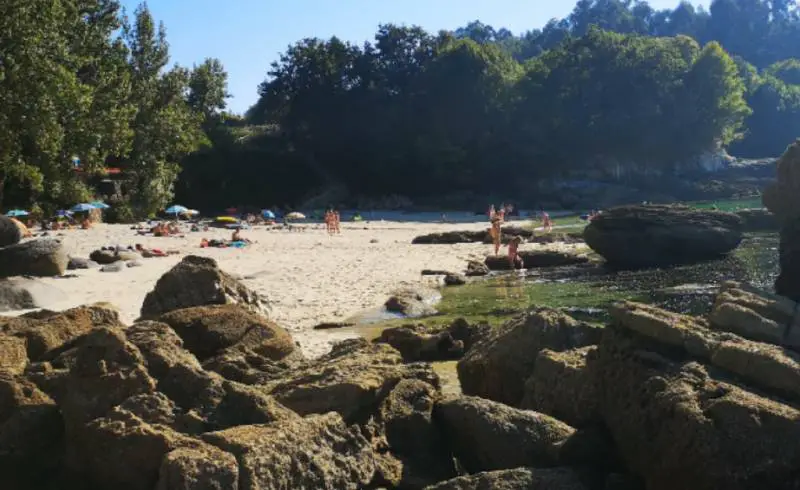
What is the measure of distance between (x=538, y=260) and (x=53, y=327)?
2323 centimetres

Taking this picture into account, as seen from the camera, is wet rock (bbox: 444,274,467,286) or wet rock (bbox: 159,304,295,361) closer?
wet rock (bbox: 159,304,295,361)

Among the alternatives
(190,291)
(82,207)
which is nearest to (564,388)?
(190,291)

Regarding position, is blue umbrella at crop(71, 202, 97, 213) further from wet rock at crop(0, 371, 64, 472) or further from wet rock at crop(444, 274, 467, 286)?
wet rock at crop(0, 371, 64, 472)

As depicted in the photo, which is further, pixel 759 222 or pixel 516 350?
pixel 759 222

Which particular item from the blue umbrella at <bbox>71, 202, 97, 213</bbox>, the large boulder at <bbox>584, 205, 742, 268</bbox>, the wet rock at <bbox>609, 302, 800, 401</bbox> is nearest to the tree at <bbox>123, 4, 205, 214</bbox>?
the blue umbrella at <bbox>71, 202, 97, 213</bbox>

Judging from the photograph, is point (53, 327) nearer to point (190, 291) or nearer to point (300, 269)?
point (190, 291)

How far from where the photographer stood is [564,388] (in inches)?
274

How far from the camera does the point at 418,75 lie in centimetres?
8912

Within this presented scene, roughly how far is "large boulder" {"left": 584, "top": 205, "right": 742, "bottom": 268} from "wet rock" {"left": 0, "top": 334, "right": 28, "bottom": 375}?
2514 centimetres

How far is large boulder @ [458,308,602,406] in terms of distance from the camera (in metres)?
8.09

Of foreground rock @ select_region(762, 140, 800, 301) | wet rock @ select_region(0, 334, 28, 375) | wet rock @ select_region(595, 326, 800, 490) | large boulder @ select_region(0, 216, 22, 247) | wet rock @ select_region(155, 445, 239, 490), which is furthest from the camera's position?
large boulder @ select_region(0, 216, 22, 247)

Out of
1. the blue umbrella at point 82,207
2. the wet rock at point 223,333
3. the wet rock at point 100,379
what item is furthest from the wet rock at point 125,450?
the blue umbrella at point 82,207

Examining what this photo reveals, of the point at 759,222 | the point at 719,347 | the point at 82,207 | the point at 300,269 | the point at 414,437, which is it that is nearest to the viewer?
the point at 719,347

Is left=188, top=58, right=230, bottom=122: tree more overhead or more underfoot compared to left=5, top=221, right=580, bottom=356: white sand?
more overhead
